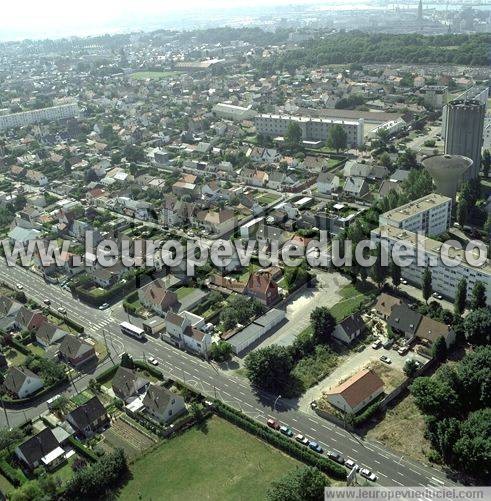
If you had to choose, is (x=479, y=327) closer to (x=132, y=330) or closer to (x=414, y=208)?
(x=414, y=208)

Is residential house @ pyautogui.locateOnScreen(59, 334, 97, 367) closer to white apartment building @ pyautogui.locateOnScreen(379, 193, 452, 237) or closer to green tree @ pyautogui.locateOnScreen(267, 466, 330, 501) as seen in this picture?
green tree @ pyautogui.locateOnScreen(267, 466, 330, 501)

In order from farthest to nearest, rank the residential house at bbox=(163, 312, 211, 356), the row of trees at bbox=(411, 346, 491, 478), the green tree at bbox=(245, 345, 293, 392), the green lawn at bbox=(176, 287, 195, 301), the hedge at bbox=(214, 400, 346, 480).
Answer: the green lawn at bbox=(176, 287, 195, 301) < the residential house at bbox=(163, 312, 211, 356) < the green tree at bbox=(245, 345, 293, 392) < the hedge at bbox=(214, 400, 346, 480) < the row of trees at bbox=(411, 346, 491, 478)

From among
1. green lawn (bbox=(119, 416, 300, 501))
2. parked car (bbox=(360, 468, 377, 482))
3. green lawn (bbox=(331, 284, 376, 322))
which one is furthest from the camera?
green lawn (bbox=(331, 284, 376, 322))

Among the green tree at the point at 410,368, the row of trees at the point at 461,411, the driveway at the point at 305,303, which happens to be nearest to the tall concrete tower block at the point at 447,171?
the driveway at the point at 305,303

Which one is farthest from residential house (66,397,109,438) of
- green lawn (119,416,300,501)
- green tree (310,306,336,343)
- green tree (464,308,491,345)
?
green tree (464,308,491,345)

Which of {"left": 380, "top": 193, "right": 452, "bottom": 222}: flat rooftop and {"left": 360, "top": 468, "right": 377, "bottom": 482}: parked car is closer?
{"left": 360, "top": 468, "right": 377, "bottom": 482}: parked car

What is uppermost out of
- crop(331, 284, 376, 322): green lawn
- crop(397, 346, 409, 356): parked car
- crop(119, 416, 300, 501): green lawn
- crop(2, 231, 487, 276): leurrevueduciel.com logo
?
crop(2, 231, 487, 276): leurrevueduciel.com logo

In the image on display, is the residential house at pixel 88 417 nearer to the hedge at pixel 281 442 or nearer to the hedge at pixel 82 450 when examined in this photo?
the hedge at pixel 82 450

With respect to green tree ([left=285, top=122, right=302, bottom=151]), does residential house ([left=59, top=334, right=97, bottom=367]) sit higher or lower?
lower

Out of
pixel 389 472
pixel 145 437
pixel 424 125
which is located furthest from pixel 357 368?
pixel 424 125
